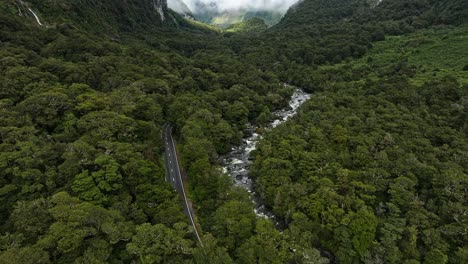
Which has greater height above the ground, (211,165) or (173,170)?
(173,170)

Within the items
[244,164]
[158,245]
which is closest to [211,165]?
[244,164]

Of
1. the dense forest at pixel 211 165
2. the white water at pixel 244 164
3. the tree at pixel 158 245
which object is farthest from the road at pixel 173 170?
the white water at pixel 244 164

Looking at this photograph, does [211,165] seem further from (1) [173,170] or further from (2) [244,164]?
(2) [244,164]

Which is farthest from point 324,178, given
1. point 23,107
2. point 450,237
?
point 23,107

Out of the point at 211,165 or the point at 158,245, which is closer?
the point at 158,245

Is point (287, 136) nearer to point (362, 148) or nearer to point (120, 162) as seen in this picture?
point (362, 148)

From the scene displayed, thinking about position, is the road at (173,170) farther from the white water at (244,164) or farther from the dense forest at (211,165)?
the white water at (244,164)
